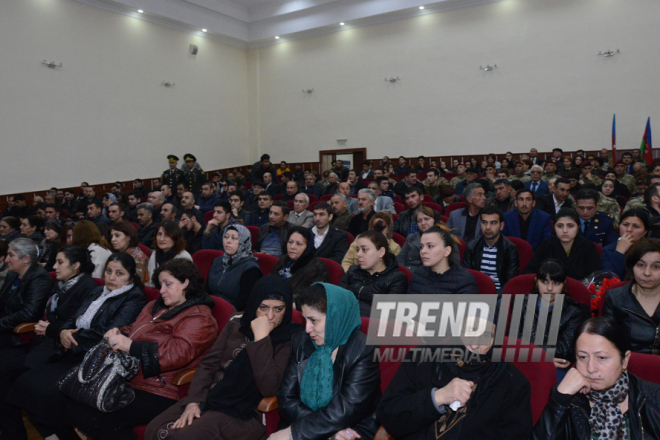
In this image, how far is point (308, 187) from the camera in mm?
8359

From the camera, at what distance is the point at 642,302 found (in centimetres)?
219

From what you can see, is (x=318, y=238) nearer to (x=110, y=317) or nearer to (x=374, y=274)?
(x=374, y=274)

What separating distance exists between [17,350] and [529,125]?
1002 cm

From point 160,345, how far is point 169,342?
0.05m

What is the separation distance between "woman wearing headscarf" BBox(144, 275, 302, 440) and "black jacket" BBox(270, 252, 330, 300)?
791 millimetres

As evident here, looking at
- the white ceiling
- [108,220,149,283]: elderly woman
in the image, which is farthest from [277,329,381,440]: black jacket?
the white ceiling

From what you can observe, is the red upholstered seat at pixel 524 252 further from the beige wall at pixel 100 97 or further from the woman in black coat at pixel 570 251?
the beige wall at pixel 100 97

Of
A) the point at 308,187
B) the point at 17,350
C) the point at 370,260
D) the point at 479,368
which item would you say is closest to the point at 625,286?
the point at 479,368

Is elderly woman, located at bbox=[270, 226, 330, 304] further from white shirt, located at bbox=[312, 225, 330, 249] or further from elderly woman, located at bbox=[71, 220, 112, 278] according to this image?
elderly woman, located at bbox=[71, 220, 112, 278]

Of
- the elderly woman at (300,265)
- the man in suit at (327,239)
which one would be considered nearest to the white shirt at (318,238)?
the man in suit at (327,239)

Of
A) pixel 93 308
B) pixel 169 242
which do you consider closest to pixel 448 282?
pixel 93 308

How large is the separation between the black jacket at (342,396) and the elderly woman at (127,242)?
233 cm

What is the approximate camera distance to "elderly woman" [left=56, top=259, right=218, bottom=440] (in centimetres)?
223

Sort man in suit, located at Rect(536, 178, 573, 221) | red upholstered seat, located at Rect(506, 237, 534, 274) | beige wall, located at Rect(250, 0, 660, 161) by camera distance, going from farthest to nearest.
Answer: beige wall, located at Rect(250, 0, 660, 161)
man in suit, located at Rect(536, 178, 573, 221)
red upholstered seat, located at Rect(506, 237, 534, 274)
